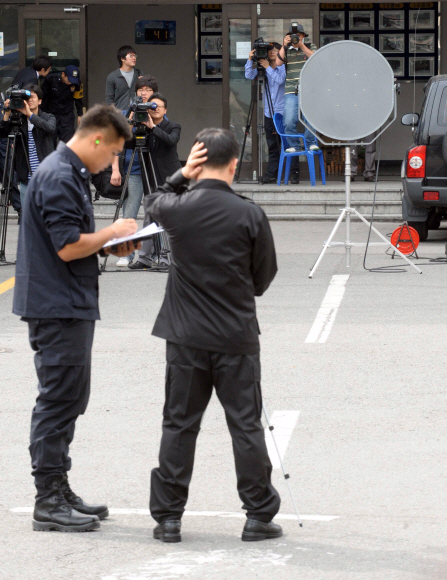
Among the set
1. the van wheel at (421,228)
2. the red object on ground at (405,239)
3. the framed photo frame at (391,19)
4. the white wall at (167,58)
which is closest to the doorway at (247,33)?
the white wall at (167,58)

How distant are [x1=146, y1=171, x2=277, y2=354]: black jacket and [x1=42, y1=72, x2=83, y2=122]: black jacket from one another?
1346 cm

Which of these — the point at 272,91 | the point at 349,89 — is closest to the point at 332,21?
the point at 272,91

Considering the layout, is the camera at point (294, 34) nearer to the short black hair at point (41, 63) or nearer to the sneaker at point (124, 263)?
the short black hair at point (41, 63)

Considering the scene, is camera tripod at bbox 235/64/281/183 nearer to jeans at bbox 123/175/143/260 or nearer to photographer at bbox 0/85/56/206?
jeans at bbox 123/175/143/260

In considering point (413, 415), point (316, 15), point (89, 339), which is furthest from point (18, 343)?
point (316, 15)

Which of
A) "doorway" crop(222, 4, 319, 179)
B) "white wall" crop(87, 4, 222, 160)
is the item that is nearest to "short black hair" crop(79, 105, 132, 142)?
"doorway" crop(222, 4, 319, 179)

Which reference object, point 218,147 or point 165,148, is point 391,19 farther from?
point 218,147

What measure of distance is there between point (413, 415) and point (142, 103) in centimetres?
569

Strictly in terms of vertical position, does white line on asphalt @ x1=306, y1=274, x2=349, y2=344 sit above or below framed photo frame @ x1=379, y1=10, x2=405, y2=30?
below

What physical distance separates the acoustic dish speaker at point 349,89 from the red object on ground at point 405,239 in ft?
5.72

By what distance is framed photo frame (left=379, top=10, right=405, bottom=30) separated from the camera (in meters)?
20.0

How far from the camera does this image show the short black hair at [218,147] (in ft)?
14.2

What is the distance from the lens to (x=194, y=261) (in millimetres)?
4316

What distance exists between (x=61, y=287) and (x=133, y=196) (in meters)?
7.44
